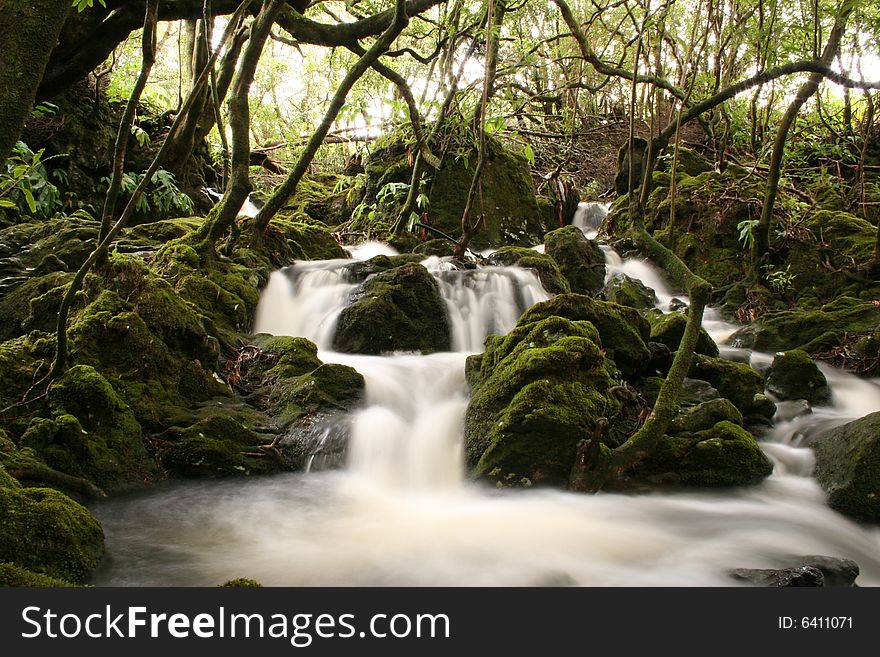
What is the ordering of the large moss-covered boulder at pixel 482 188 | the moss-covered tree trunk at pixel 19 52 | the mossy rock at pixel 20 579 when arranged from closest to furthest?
1. the moss-covered tree trunk at pixel 19 52
2. the mossy rock at pixel 20 579
3. the large moss-covered boulder at pixel 482 188

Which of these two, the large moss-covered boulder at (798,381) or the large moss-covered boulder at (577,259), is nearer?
the large moss-covered boulder at (798,381)

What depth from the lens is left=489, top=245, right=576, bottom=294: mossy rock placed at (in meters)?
8.90

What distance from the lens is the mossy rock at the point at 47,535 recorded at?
99.7 inches

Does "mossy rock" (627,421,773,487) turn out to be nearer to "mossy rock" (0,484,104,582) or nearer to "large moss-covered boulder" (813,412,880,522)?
"large moss-covered boulder" (813,412,880,522)

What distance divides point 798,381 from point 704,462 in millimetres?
2529

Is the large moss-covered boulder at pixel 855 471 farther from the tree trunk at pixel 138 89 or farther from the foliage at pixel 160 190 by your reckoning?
the foliage at pixel 160 190

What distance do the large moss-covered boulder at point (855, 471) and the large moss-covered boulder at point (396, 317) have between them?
4227 millimetres

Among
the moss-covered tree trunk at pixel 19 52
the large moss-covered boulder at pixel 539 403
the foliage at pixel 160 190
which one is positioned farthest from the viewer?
the foliage at pixel 160 190

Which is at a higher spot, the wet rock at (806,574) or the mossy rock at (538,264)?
the mossy rock at (538,264)

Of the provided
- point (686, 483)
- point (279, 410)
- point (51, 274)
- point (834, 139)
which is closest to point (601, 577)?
point (686, 483)

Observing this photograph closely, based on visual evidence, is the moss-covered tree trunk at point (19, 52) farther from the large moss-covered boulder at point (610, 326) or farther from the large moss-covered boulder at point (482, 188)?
the large moss-covered boulder at point (482, 188)

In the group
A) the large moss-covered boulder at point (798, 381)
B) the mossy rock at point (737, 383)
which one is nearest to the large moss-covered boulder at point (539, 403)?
the mossy rock at point (737, 383)

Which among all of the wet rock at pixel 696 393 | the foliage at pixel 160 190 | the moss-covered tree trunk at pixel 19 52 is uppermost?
the foliage at pixel 160 190

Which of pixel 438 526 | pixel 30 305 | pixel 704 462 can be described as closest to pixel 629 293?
pixel 704 462
